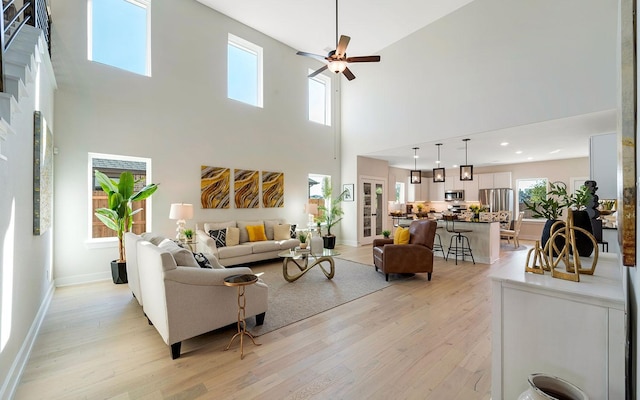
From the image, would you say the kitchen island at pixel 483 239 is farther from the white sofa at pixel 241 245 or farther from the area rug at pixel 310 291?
the white sofa at pixel 241 245

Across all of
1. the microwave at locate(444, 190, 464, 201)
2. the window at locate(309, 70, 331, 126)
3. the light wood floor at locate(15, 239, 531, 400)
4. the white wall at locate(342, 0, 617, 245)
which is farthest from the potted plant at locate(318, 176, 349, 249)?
the microwave at locate(444, 190, 464, 201)

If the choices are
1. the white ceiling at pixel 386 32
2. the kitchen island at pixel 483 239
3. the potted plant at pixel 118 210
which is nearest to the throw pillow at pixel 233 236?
the potted plant at pixel 118 210

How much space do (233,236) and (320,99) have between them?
544 centimetres

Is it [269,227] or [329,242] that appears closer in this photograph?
[269,227]

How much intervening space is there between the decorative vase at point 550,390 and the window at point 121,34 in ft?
22.7

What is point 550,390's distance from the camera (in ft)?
4.34

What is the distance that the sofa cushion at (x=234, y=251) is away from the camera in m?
5.24

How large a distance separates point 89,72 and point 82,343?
4497mm

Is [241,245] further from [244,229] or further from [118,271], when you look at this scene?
[118,271]

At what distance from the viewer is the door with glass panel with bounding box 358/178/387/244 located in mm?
8641

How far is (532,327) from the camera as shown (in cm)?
152

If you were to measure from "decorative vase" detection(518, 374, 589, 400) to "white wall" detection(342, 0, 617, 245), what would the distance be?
5.15m

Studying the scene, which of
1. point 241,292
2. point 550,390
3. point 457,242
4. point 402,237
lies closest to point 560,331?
point 550,390

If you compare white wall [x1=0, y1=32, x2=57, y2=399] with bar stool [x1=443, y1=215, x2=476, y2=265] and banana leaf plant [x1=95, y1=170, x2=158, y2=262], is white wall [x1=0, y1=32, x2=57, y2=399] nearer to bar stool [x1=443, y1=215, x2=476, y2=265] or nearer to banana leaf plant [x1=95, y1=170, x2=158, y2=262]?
banana leaf plant [x1=95, y1=170, x2=158, y2=262]
